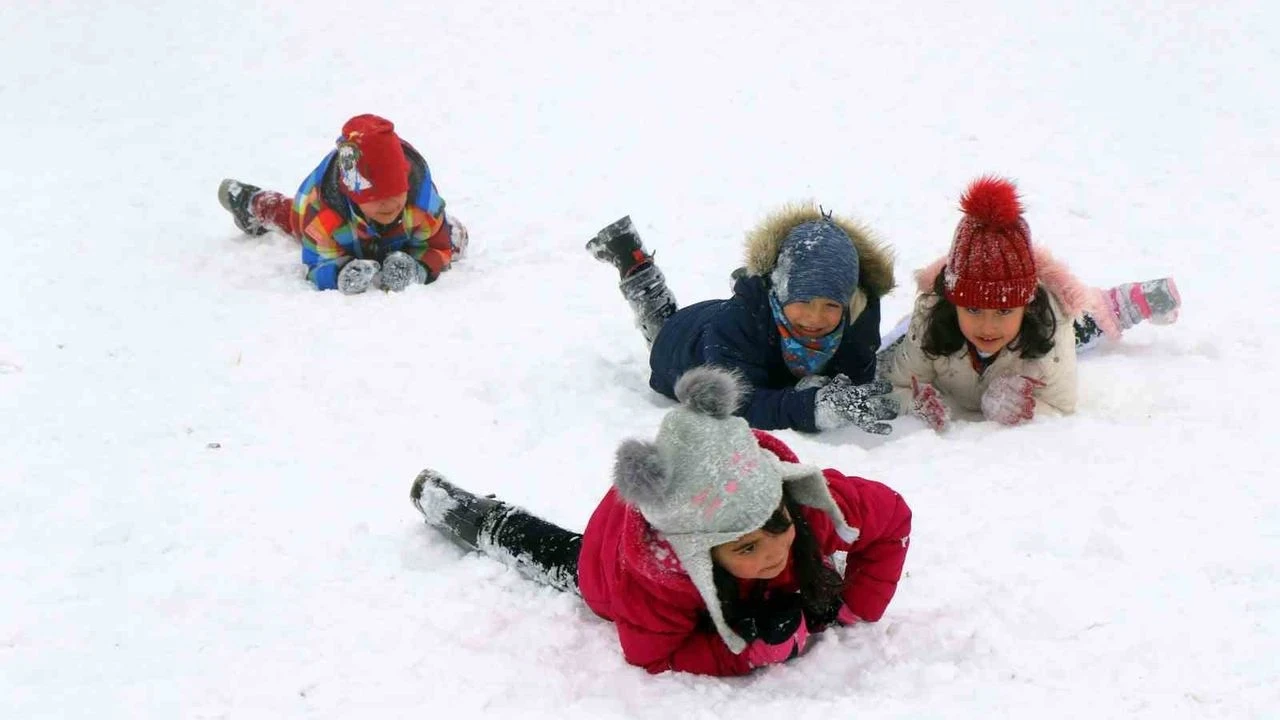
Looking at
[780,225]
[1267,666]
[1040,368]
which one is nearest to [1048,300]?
[1040,368]

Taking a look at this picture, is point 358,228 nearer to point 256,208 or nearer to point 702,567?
point 256,208

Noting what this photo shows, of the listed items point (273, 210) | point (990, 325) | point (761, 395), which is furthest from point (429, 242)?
point (990, 325)

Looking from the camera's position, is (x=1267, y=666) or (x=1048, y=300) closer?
(x=1267, y=666)

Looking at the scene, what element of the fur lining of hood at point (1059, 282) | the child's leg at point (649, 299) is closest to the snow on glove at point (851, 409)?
the fur lining of hood at point (1059, 282)

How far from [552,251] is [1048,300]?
9.98 ft

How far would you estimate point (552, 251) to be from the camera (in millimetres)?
6496

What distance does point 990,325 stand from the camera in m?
4.05

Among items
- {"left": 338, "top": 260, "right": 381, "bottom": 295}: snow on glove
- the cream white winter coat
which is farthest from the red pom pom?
{"left": 338, "top": 260, "right": 381, "bottom": 295}: snow on glove

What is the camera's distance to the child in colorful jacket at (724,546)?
262cm

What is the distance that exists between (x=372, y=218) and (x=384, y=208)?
0.09m

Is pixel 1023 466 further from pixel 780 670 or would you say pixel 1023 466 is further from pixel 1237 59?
pixel 1237 59

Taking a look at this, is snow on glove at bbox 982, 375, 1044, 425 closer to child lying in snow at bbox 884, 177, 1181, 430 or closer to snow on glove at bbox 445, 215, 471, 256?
child lying in snow at bbox 884, 177, 1181, 430

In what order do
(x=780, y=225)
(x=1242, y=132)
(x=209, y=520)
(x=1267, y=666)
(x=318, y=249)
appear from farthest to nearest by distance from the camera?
1. (x=1242, y=132)
2. (x=318, y=249)
3. (x=780, y=225)
4. (x=209, y=520)
5. (x=1267, y=666)

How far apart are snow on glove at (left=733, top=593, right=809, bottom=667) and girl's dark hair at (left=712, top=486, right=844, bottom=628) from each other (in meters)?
0.03
